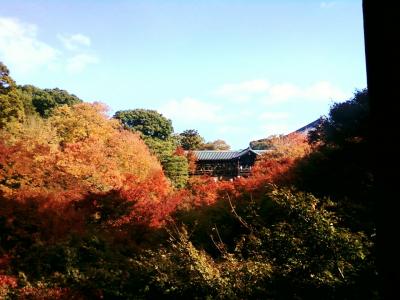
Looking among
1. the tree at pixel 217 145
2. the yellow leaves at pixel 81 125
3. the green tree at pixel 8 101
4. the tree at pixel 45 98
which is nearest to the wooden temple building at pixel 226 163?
the tree at pixel 217 145

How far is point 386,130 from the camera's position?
3.83ft

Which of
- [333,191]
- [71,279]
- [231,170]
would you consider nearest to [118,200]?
[71,279]

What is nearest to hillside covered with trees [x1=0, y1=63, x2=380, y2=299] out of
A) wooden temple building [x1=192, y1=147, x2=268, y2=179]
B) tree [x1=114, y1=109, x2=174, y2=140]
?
wooden temple building [x1=192, y1=147, x2=268, y2=179]

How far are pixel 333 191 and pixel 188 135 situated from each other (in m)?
48.2

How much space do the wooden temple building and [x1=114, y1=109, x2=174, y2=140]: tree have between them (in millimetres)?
5068

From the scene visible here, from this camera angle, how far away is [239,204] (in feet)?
42.2

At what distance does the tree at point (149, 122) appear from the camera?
4556 centimetres

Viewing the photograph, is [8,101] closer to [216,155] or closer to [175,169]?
[175,169]

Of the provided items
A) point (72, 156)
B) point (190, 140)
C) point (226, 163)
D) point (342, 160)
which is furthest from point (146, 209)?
point (190, 140)

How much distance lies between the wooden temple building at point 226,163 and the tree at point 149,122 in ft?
16.6

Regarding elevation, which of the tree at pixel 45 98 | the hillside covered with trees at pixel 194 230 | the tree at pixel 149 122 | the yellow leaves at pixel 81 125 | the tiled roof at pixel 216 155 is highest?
the tree at pixel 45 98

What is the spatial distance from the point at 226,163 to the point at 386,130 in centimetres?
4514

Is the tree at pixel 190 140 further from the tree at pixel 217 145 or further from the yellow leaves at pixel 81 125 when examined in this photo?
the yellow leaves at pixel 81 125

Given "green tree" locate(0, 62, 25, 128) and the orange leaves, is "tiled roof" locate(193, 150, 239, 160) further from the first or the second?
the orange leaves
